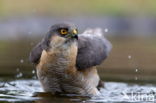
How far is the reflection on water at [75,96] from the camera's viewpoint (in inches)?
423

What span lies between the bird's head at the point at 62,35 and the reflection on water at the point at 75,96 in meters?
0.95

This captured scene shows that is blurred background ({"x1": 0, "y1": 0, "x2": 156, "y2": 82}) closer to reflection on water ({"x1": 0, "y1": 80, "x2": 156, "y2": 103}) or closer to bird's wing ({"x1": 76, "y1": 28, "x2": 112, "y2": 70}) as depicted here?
reflection on water ({"x1": 0, "y1": 80, "x2": 156, "y2": 103})

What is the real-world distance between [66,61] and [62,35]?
1.64 feet

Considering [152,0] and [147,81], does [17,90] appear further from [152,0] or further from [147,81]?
[152,0]

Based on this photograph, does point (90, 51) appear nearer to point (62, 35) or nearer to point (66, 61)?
point (66, 61)

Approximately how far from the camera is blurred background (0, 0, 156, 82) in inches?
828

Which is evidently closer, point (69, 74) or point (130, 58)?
point (69, 74)

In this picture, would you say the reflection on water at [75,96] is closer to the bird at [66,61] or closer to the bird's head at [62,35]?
the bird at [66,61]

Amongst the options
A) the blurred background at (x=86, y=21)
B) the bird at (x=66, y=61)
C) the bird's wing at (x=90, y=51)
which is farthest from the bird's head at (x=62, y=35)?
the blurred background at (x=86, y=21)

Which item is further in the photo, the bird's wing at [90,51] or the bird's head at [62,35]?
the bird's wing at [90,51]

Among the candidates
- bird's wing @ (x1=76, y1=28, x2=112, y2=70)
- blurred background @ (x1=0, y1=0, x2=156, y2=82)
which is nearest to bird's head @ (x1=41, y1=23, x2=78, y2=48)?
bird's wing @ (x1=76, y1=28, x2=112, y2=70)

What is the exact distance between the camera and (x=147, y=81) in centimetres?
1363

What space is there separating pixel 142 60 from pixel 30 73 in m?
4.00

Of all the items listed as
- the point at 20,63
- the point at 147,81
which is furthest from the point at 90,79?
the point at 20,63
